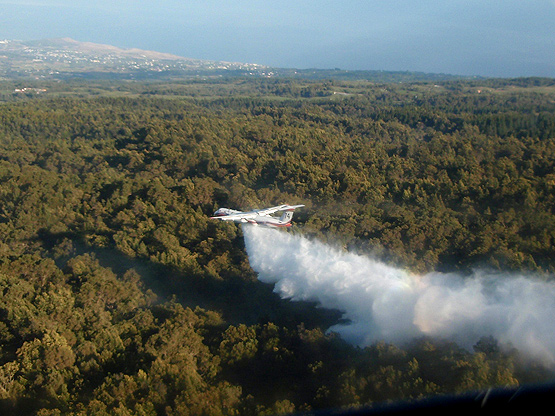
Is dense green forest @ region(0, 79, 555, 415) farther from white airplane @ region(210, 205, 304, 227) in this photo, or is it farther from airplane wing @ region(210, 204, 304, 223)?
white airplane @ region(210, 205, 304, 227)

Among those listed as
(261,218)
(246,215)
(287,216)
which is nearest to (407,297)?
(287,216)

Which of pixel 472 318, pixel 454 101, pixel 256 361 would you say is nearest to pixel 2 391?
pixel 256 361

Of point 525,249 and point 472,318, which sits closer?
point 472,318

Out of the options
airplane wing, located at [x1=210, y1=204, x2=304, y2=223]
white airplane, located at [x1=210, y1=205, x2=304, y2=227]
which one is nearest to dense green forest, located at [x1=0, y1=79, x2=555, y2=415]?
airplane wing, located at [x1=210, y1=204, x2=304, y2=223]

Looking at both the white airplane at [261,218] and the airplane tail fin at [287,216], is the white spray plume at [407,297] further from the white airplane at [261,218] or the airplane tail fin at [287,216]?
the airplane tail fin at [287,216]

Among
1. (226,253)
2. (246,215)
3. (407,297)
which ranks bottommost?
(226,253)

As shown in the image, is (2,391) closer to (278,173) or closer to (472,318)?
(472,318)

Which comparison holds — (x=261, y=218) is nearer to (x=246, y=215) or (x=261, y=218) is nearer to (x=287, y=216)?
(x=246, y=215)
